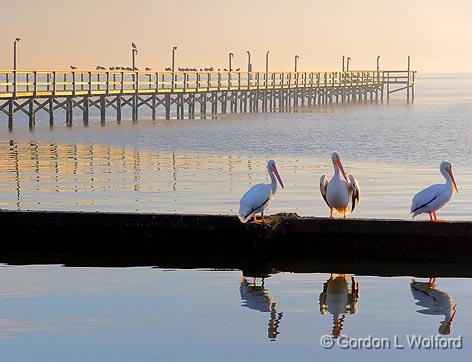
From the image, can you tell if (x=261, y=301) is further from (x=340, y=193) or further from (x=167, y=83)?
(x=167, y=83)

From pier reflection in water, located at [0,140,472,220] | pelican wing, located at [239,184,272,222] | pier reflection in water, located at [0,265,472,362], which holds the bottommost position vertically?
pier reflection in water, located at [0,265,472,362]

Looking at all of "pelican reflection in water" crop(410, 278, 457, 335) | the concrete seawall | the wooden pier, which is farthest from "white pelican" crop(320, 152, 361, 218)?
the wooden pier

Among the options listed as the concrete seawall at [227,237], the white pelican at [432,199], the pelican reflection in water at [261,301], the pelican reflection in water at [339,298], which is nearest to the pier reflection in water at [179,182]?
the white pelican at [432,199]

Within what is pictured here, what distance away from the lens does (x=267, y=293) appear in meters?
12.0

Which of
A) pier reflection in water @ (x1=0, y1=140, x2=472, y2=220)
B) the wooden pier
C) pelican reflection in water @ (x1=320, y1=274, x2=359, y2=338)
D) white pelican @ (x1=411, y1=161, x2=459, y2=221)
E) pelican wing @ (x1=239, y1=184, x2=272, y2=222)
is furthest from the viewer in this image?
the wooden pier

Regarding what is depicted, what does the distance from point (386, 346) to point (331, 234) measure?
386cm

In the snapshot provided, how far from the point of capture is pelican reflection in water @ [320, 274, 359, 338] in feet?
35.5

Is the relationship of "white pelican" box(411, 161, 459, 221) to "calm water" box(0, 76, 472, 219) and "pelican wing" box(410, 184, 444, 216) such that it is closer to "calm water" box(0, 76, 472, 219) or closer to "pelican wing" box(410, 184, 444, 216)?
"pelican wing" box(410, 184, 444, 216)

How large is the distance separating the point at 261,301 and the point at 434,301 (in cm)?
149

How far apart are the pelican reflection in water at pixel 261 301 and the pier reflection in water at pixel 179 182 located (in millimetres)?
5388

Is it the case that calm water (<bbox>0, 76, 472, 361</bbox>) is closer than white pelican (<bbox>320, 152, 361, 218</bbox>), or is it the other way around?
calm water (<bbox>0, 76, 472, 361</bbox>)

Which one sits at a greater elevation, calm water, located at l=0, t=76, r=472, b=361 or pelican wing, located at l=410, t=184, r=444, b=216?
pelican wing, located at l=410, t=184, r=444, b=216

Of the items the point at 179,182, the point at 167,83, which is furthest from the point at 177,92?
the point at 179,182

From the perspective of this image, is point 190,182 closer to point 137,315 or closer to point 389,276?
point 389,276
